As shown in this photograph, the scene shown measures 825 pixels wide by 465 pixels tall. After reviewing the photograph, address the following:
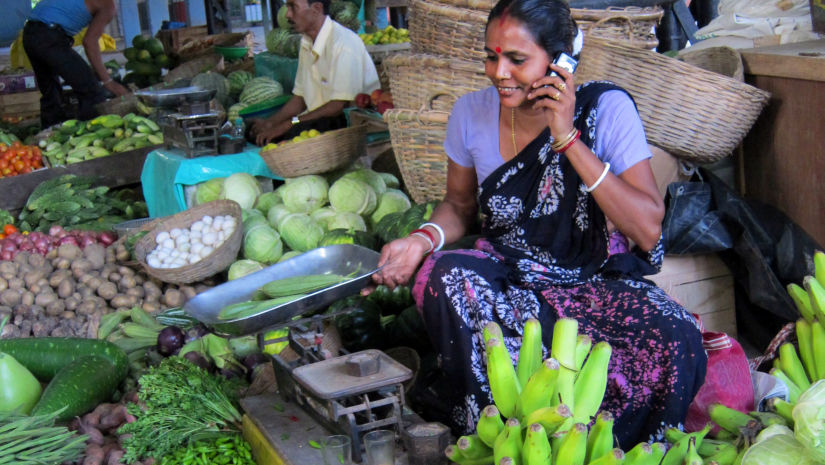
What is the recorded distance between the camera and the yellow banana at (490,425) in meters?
1.59

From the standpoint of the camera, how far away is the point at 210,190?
4.69m

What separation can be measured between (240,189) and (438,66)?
1.67 m

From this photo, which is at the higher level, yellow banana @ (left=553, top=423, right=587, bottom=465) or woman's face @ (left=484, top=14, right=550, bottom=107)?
woman's face @ (left=484, top=14, right=550, bottom=107)

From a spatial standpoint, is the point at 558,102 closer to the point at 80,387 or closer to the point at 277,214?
the point at 80,387

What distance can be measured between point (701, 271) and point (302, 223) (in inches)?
79.3

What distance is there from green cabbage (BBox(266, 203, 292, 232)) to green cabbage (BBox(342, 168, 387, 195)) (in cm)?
39

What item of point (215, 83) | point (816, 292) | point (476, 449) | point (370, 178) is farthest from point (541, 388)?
point (215, 83)

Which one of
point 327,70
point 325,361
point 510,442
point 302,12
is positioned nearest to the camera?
point 510,442

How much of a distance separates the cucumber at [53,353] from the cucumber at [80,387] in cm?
8

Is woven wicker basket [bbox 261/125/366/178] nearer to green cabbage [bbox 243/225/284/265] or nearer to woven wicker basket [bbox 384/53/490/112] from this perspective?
green cabbage [bbox 243/225/284/265]

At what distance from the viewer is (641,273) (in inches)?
93.0

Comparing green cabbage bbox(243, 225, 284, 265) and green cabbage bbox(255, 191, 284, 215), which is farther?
green cabbage bbox(255, 191, 284, 215)

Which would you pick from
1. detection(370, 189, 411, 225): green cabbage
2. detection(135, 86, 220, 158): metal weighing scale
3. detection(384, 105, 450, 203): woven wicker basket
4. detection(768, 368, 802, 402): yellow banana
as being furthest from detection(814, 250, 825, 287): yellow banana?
detection(135, 86, 220, 158): metal weighing scale

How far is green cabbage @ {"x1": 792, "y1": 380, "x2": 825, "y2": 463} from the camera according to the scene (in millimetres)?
1605
